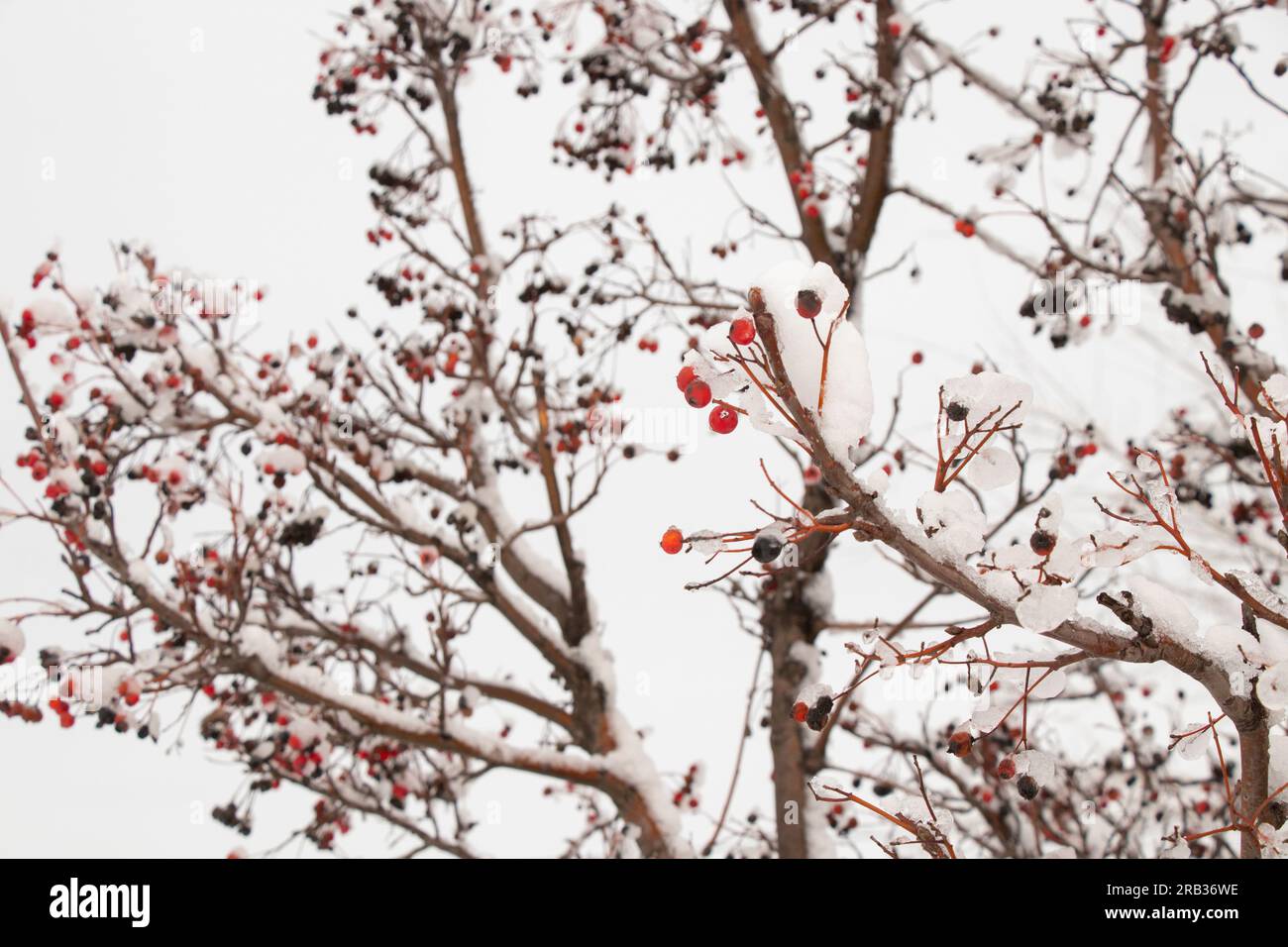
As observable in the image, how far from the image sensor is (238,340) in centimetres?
653

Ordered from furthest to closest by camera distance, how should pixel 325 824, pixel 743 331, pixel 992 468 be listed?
pixel 325 824 → pixel 992 468 → pixel 743 331

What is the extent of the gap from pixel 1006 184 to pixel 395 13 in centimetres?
472

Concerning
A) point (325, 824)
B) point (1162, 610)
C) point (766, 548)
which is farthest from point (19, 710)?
point (1162, 610)

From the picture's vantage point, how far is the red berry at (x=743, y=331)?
1.53 metres

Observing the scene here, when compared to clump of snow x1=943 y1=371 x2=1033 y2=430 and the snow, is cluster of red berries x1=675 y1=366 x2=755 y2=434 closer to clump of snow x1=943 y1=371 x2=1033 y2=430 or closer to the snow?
clump of snow x1=943 y1=371 x2=1033 y2=430

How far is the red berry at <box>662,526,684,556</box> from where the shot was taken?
1771 mm

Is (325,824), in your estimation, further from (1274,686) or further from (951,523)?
(1274,686)

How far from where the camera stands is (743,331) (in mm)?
1525

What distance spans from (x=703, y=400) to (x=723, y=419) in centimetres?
9

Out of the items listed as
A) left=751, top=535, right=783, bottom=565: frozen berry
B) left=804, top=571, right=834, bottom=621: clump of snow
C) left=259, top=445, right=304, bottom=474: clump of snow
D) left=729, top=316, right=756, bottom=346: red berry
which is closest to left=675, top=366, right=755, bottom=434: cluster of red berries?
left=729, top=316, right=756, bottom=346: red berry

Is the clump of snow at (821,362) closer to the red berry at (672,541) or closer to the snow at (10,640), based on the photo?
the red berry at (672,541)

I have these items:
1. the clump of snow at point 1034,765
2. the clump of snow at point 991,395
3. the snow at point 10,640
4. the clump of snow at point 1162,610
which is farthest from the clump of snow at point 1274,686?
the snow at point 10,640
